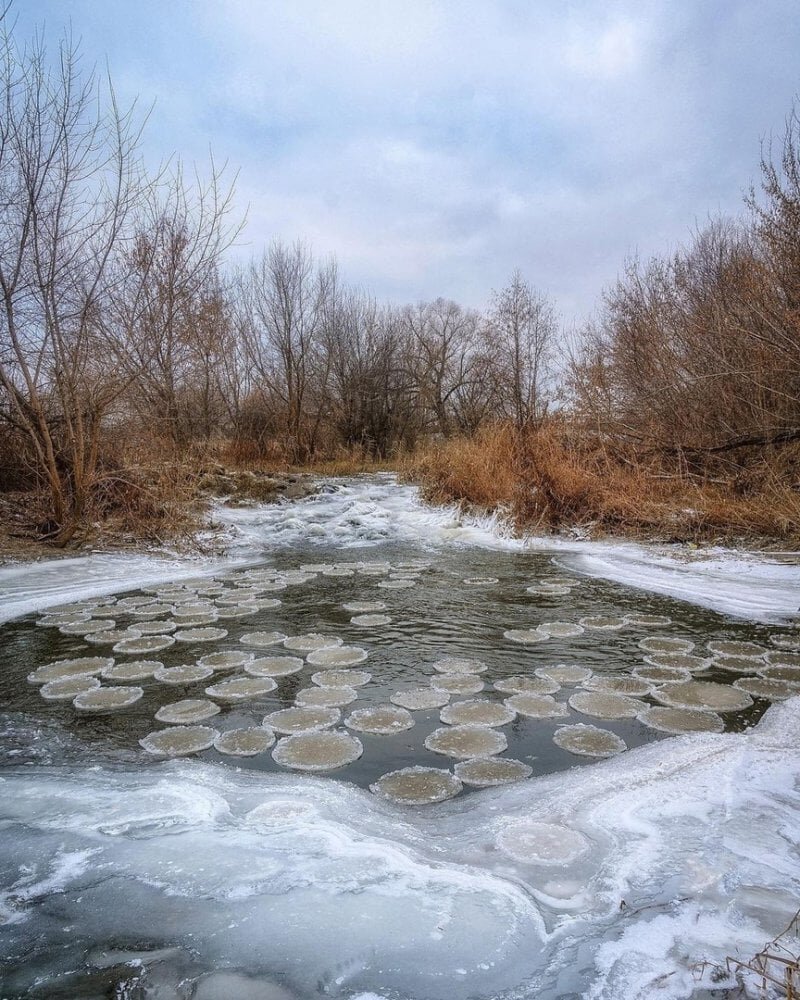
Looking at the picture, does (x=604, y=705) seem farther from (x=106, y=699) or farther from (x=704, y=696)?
(x=106, y=699)

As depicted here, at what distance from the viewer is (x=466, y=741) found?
2.40m

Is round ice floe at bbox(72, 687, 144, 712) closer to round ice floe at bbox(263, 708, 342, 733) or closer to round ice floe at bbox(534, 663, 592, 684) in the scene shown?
round ice floe at bbox(263, 708, 342, 733)

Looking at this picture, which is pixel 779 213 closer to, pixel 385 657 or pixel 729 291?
pixel 729 291

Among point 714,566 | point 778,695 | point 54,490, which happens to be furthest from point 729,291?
point 54,490

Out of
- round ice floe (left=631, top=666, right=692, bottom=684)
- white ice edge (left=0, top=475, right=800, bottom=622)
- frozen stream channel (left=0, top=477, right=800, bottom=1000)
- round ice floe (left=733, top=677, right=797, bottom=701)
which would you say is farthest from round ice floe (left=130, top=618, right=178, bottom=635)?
round ice floe (left=733, top=677, right=797, bottom=701)

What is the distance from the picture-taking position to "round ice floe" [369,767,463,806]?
200cm

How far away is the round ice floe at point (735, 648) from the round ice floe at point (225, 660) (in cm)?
259

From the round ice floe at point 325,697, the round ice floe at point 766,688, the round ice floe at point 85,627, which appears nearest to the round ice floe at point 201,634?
the round ice floe at point 85,627

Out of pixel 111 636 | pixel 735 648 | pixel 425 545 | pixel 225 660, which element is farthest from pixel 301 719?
pixel 425 545

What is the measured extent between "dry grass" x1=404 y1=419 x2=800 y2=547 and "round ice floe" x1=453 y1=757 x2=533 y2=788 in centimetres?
471

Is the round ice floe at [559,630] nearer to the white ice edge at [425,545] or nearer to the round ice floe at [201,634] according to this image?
Result: the white ice edge at [425,545]

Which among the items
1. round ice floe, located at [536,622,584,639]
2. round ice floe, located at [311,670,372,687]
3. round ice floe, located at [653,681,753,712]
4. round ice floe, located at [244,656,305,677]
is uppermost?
round ice floe, located at [244,656,305,677]

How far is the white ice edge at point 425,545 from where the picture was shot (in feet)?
15.0

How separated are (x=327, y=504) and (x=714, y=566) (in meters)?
6.59
